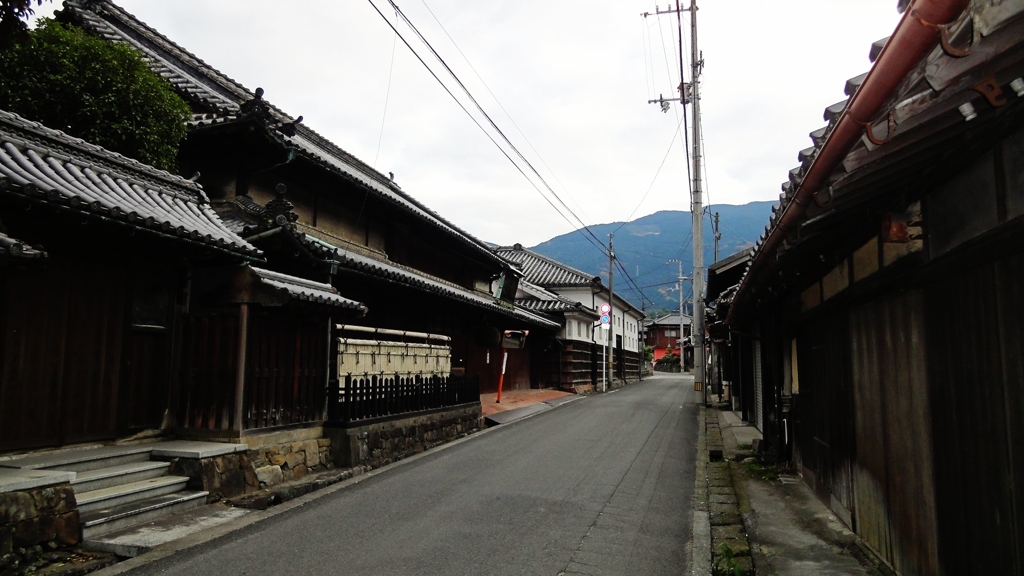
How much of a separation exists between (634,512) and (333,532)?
407cm

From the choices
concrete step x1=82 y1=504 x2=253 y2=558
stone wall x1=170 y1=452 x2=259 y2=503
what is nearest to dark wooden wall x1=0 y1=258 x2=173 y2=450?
stone wall x1=170 y1=452 x2=259 y2=503

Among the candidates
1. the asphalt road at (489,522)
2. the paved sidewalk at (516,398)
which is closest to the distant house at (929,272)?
the asphalt road at (489,522)

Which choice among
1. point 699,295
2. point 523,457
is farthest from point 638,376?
point 523,457

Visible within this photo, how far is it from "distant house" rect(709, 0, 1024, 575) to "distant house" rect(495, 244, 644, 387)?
25104 millimetres

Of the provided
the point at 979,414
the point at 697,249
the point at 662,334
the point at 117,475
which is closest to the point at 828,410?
the point at 979,414

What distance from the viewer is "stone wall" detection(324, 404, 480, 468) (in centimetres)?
1162

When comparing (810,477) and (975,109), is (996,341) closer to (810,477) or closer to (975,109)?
(975,109)

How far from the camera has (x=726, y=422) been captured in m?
19.7

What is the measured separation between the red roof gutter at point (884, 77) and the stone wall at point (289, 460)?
339 inches

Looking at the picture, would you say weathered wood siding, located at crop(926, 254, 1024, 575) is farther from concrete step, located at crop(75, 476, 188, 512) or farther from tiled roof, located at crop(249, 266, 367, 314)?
tiled roof, located at crop(249, 266, 367, 314)

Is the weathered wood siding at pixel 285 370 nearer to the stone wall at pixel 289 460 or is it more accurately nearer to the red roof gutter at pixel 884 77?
the stone wall at pixel 289 460

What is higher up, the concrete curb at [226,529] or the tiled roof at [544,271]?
the tiled roof at [544,271]

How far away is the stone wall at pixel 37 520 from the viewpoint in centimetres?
582

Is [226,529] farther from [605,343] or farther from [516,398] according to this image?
[605,343]
